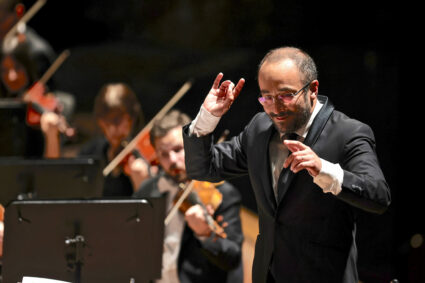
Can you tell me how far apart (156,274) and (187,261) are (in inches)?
18.6

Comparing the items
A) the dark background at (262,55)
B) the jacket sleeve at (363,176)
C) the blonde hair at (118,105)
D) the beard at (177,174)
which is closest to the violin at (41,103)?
the dark background at (262,55)

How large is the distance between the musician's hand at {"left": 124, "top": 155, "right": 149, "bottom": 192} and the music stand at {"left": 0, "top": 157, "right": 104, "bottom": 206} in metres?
0.80

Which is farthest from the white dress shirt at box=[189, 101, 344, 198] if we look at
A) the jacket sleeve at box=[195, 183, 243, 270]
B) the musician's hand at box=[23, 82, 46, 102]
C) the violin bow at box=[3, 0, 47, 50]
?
the violin bow at box=[3, 0, 47, 50]

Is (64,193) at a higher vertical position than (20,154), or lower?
higher

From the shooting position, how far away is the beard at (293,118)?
206 centimetres

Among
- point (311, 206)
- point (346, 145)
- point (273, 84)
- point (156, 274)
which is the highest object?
point (273, 84)

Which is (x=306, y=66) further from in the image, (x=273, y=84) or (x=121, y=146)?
(x=121, y=146)

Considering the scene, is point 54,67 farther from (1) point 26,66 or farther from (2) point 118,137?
(2) point 118,137

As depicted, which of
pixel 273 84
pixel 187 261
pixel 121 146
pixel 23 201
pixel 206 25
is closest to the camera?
pixel 273 84

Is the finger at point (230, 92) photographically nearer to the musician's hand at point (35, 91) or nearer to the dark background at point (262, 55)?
the dark background at point (262, 55)

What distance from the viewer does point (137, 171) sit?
13.8 ft

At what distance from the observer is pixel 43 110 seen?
5.25 meters

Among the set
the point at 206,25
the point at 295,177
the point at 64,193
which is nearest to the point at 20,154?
the point at 206,25

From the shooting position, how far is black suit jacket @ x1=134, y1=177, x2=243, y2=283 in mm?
3164
